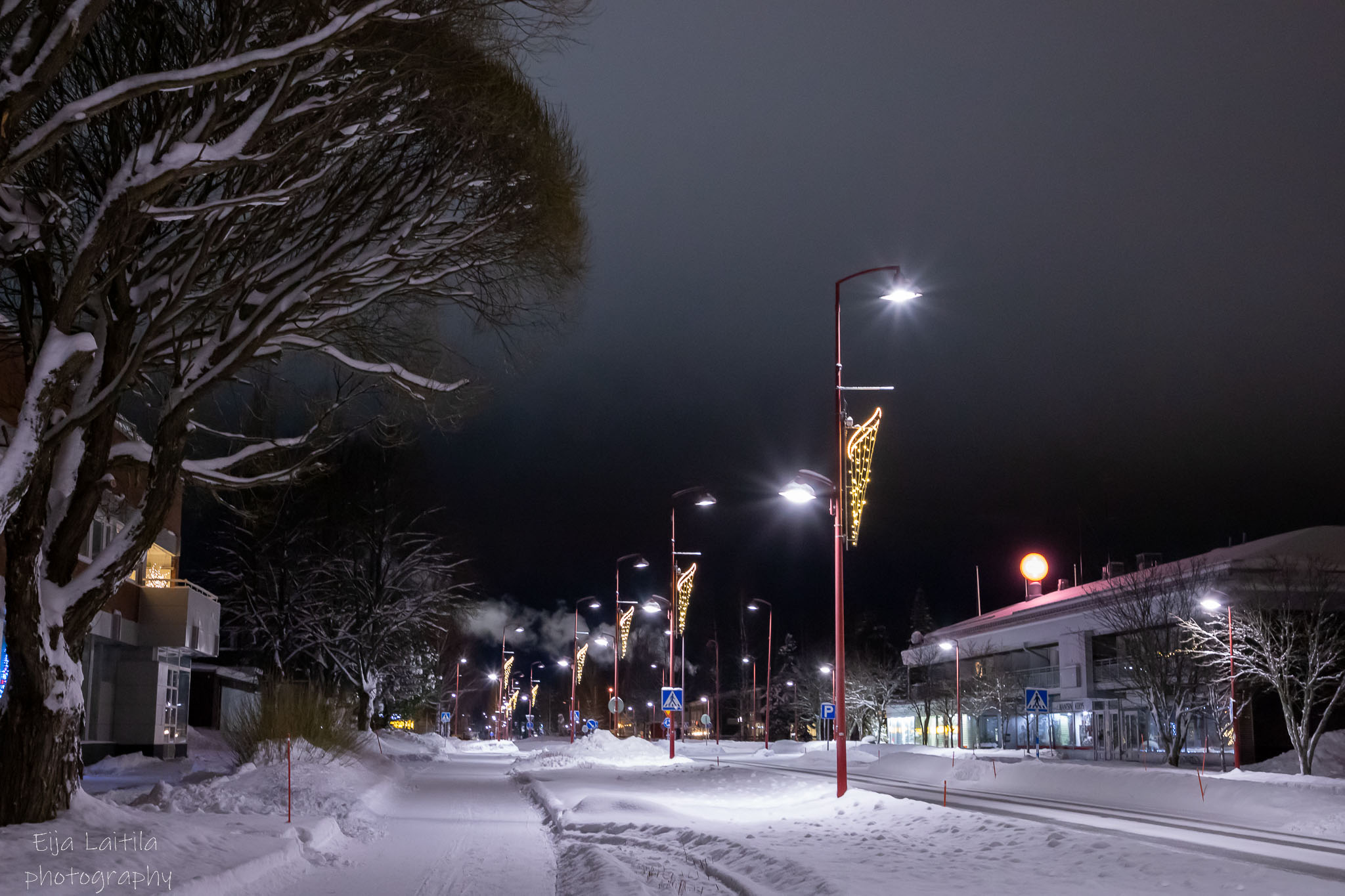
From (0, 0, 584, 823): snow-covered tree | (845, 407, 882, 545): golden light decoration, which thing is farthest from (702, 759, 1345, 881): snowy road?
(0, 0, 584, 823): snow-covered tree

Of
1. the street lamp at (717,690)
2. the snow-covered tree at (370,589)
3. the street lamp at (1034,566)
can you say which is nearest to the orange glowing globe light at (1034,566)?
the street lamp at (1034,566)

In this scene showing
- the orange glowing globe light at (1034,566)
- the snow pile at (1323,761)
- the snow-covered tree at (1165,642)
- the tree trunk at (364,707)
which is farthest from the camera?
the orange glowing globe light at (1034,566)

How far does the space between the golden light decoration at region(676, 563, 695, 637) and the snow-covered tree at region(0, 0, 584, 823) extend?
25.9m

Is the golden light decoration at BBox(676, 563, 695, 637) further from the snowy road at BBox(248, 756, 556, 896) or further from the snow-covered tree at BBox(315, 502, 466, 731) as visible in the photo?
the snowy road at BBox(248, 756, 556, 896)

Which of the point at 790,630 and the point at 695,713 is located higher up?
the point at 790,630

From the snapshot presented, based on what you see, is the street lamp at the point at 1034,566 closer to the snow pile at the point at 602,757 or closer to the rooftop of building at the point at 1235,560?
the rooftop of building at the point at 1235,560

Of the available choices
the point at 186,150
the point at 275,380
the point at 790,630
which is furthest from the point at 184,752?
the point at 790,630

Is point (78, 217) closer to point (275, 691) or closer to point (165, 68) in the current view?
point (165, 68)

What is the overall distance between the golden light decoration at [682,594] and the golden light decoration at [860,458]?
20.1m

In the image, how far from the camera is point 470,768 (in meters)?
43.0

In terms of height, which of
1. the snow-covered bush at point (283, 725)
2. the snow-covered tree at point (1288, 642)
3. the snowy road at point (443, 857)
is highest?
the snow-covered tree at point (1288, 642)

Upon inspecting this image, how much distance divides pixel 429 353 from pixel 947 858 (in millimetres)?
10842

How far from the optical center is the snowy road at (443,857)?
1262 cm

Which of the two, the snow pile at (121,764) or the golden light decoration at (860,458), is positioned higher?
the golden light decoration at (860,458)
